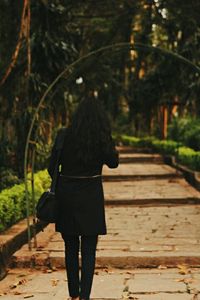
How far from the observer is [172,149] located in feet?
84.2

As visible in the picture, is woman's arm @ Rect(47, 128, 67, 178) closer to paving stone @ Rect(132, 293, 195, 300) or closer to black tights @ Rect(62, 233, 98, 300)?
black tights @ Rect(62, 233, 98, 300)

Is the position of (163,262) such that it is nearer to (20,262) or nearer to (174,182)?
(20,262)

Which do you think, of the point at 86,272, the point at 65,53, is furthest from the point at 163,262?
the point at 65,53

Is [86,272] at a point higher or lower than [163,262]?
higher

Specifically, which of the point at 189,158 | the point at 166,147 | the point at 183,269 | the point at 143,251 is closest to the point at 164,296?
the point at 183,269

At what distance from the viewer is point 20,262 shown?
7613 millimetres

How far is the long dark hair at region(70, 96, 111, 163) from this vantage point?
17.0 feet

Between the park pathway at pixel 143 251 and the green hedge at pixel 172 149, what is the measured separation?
160 inches

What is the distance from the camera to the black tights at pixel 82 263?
203 inches

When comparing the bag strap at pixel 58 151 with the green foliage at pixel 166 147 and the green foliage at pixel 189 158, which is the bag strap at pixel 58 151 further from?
the green foliage at pixel 166 147

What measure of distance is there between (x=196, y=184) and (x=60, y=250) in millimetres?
8752

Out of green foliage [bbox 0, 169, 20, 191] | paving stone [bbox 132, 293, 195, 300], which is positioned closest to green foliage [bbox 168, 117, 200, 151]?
green foliage [bbox 0, 169, 20, 191]

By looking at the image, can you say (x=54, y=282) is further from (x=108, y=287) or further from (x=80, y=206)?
(x=80, y=206)

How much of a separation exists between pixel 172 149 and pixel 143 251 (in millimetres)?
18044
